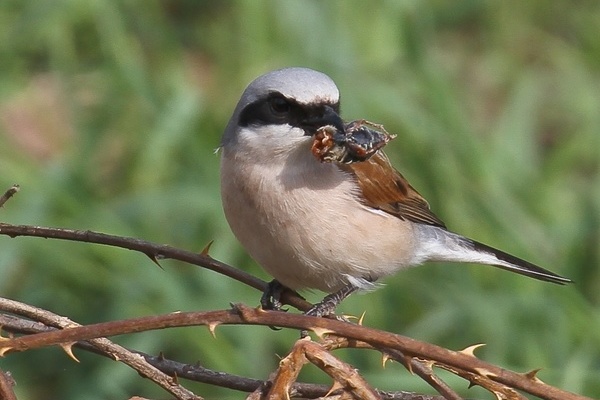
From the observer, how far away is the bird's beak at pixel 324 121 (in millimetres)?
2863

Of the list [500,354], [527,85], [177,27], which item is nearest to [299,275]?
[500,354]

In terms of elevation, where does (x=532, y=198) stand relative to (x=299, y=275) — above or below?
above

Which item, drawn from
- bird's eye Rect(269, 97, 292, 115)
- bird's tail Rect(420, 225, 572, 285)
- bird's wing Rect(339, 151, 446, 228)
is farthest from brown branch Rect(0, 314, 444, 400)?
bird's tail Rect(420, 225, 572, 285)

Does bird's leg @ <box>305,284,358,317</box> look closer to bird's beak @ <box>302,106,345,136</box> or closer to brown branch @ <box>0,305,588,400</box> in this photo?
bird's beak @ <box>302,106,345,136</box>

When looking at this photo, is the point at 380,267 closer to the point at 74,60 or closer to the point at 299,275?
the point at 299,275

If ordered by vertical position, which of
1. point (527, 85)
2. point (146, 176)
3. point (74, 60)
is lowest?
point (146, 176)

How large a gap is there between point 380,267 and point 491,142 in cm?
227

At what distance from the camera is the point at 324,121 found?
2920 mm

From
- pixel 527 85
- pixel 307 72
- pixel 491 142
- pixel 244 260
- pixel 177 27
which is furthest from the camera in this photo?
pixel 177 27

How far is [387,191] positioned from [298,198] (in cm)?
57

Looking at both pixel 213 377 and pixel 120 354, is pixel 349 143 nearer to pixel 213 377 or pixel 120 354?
pixel 213 377

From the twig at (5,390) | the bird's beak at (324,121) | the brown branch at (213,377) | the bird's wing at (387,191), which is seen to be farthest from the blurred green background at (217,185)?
the twig at (5,390)

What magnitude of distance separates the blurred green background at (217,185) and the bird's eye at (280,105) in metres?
1.23

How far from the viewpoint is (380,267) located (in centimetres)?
334
